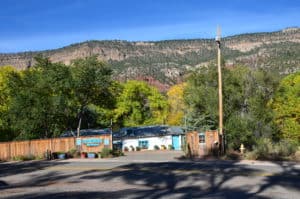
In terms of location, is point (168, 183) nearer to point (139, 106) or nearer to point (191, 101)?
point (191, 101)

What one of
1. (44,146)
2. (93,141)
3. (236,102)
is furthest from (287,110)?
(44,146)

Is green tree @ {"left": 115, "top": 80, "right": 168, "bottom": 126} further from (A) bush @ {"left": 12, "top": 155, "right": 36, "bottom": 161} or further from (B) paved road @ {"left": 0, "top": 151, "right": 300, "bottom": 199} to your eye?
(B) paved road @ {"left": 0, "top": 151, "right": 300, "bottom": 199}

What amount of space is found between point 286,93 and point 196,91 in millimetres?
15773

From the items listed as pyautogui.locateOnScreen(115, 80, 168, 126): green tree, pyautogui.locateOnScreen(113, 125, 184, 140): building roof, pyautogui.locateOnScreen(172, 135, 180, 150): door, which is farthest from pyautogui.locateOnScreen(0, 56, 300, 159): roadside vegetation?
pyautogui.locateOnScreen(115, 80, 168, 126): green tree

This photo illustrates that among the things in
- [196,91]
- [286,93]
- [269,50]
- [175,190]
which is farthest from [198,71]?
[269,50]

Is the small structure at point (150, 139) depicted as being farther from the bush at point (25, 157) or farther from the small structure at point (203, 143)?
the small structure at point (203, 143)

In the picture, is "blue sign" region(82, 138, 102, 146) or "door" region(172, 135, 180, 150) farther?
"door" region(172, 135, 180, 150)

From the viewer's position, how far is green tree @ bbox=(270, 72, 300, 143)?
5256cm

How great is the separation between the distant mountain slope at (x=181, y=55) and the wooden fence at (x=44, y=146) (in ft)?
279

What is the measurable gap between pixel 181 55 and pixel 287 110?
13506 cm

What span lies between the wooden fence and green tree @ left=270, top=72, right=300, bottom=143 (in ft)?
62.0

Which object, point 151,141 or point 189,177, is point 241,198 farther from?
point 151,141

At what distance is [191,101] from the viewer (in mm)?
46469

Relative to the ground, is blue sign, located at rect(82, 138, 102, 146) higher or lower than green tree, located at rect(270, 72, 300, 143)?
lower
